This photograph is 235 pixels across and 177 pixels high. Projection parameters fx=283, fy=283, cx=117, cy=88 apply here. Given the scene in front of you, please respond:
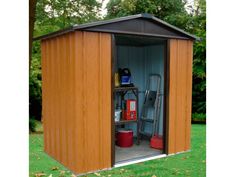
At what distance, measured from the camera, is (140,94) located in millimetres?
7562

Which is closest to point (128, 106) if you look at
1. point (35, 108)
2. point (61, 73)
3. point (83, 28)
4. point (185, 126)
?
point (185, 126)

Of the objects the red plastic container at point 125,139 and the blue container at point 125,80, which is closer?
the red plastic container at point 125,139

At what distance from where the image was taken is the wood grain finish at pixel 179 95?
5875 mm

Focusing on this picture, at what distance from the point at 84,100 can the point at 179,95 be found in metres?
2.33

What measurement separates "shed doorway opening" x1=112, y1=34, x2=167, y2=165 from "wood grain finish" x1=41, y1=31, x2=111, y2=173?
111 cm

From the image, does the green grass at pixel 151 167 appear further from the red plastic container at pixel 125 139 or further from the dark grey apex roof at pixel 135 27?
the dark grey apex roof at pixel 135 27

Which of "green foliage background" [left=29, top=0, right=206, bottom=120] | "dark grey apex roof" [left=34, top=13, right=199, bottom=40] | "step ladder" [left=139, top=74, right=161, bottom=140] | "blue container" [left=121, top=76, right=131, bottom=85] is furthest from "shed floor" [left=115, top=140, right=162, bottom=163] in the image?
"green foliage background" [left=29, top=0, right=206, bottom=120]

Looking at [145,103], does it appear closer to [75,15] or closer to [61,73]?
A: [61,73]

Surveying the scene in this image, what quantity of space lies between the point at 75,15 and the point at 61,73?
7.39 metres

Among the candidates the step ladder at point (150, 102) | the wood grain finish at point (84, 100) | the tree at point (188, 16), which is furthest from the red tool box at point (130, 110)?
the tree at point (188, 16)

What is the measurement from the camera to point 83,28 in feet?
14.9

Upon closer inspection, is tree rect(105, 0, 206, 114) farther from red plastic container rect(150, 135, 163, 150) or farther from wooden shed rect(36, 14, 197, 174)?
red plastic container rect(150, 135, 163, 150)

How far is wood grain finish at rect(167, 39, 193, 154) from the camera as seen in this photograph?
5875 millimetres

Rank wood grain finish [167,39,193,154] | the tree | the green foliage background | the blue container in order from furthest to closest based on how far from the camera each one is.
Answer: the tree → the green foliage background → the blue container → wood grain finish [167,39,193,154]
